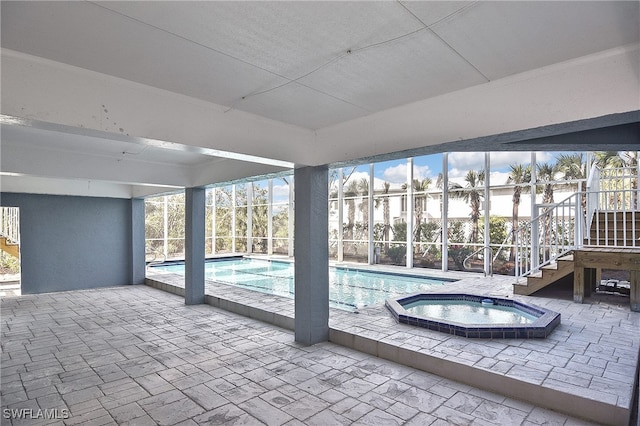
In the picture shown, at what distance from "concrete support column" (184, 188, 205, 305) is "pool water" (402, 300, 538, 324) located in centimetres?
394

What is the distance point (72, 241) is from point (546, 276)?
32.9ft

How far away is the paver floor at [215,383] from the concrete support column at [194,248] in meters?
1.41

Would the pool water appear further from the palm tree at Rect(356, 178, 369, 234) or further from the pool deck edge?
the palm tree at Rect(356, 178, 369, 234)

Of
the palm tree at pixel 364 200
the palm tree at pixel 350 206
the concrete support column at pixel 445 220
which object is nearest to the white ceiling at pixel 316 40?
the concrete support column at pixel 445 220

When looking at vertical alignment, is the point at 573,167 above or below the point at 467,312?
above

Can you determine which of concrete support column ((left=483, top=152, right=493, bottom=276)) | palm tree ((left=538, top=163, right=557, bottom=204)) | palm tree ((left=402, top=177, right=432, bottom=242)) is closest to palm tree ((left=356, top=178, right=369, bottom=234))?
palm tree ((left=402, top=177, right=432, bottom=242))

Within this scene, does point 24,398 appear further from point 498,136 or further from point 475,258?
point 475,258

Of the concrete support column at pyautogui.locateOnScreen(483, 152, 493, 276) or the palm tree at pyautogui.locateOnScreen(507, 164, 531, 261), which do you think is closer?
the concrete support column at pyautogui.locateOnScreen(483, 152, 493, 276)

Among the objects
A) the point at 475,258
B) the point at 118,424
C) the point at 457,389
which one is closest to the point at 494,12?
the point at 457,389

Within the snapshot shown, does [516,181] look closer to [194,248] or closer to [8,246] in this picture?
[194,248]

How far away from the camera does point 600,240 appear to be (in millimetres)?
6016

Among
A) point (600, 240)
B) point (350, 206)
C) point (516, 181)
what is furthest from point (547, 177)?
point (350, 206)

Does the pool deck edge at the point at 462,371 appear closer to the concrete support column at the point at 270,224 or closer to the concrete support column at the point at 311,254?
the concrete support column at the point at 311,254

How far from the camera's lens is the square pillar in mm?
9172
